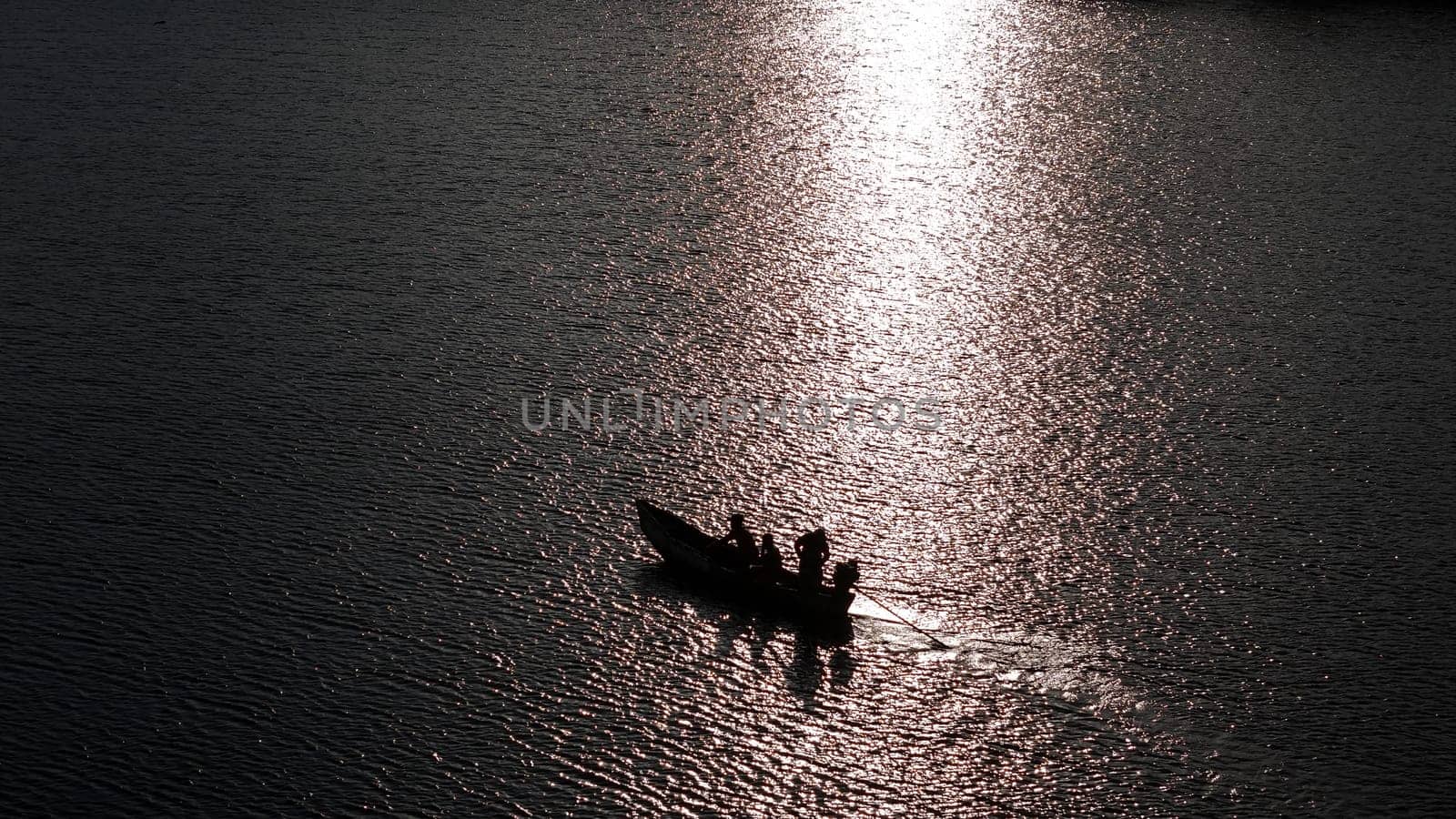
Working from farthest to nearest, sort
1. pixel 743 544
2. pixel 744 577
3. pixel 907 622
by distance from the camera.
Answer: pixel 743 544 < pixel 744 577 < pixel 907 622

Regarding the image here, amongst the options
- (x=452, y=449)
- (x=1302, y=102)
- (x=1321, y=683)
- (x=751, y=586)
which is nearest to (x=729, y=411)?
(x=452, y=449)

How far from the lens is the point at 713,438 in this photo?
1439 inches

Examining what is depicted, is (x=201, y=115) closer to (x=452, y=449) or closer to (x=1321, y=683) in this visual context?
(x=452, y=449)

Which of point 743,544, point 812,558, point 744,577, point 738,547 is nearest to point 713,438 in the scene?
point 738,547

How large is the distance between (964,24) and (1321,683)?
60931 millimetres

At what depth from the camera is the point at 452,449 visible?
3553 centimetres

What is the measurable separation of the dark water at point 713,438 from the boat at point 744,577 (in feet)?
1.84
